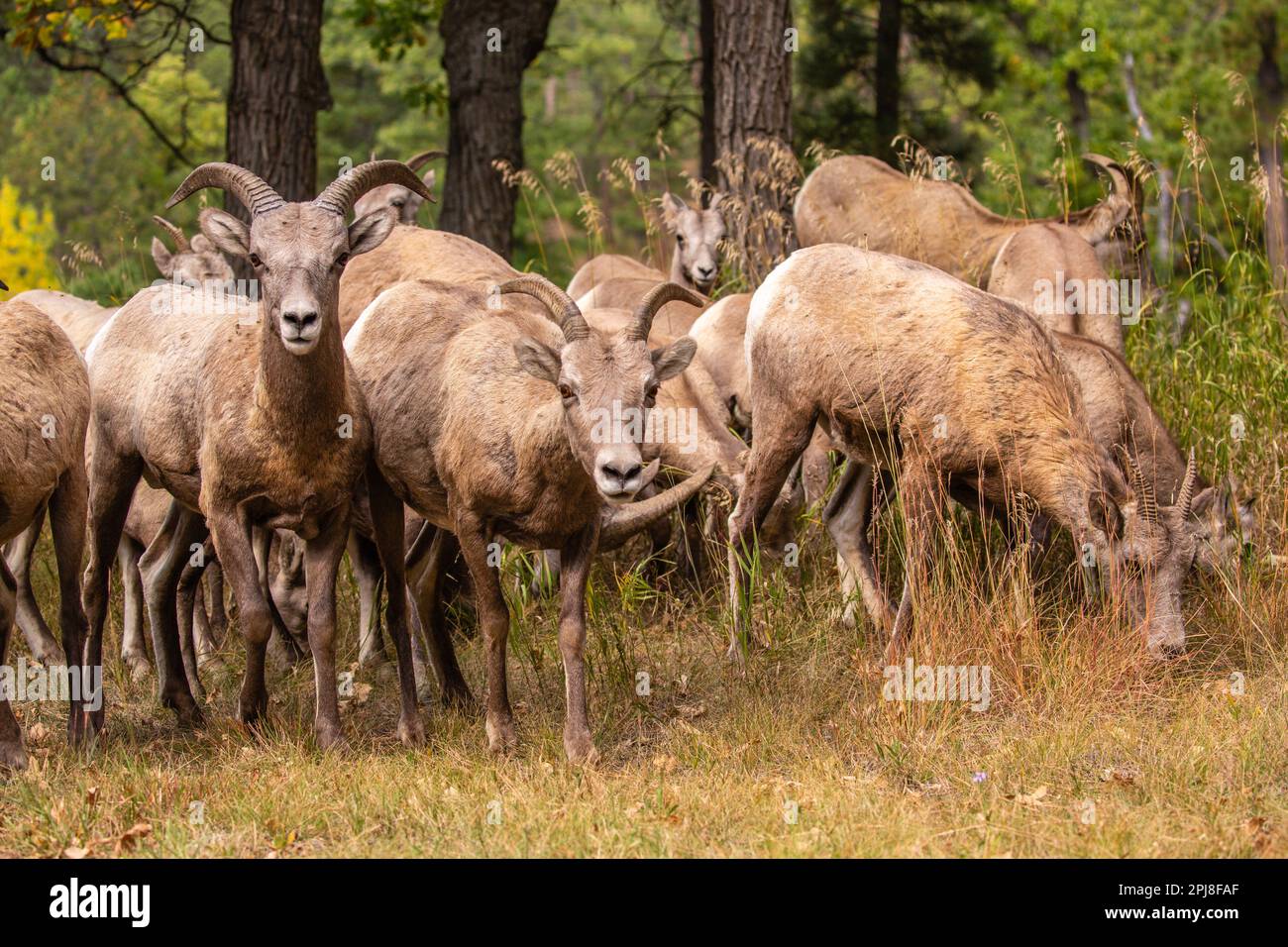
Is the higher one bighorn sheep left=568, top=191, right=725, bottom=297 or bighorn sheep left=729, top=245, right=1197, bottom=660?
bighorn sheep left=568, top=191, right=725, bottom=297

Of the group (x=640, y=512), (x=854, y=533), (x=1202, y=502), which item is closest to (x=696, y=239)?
(x=854, y=533)

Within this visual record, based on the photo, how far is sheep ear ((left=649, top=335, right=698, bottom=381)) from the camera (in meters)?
6.44

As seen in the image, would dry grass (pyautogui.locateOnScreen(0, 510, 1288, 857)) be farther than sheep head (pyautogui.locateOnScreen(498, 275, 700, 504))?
No

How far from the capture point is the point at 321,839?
5.63 meters

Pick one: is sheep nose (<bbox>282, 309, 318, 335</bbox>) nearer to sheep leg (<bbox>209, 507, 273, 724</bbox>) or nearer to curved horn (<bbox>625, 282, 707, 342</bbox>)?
sheep leg (<bbox>209, 507, 273, 724</bbox>)

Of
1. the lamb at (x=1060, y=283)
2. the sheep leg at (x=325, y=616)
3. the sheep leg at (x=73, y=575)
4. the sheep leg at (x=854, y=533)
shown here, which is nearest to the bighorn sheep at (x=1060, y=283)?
the lamb at (x=1060, y=283)

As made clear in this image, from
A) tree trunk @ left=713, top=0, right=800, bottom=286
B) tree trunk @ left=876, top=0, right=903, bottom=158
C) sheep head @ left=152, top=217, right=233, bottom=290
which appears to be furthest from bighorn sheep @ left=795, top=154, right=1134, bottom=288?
tree trunk @ left=876, top=0, right=903, bottom=158

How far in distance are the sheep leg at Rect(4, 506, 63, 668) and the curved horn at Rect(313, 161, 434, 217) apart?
292 cm

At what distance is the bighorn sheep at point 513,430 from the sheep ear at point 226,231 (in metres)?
0.83

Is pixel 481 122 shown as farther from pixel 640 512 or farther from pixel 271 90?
pixel 640 512

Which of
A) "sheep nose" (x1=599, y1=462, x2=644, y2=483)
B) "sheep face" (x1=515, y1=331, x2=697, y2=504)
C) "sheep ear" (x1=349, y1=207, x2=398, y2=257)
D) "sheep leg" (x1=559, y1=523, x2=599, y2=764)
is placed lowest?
"sheep leg" (x1=559, y1=523, x2=599, y2=764)

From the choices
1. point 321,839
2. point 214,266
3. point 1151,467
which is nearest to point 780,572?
point 1151,467

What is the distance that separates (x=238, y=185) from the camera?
6652 mm

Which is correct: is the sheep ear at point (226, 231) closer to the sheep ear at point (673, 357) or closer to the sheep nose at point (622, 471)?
the sheep ear at point (673, 357)
